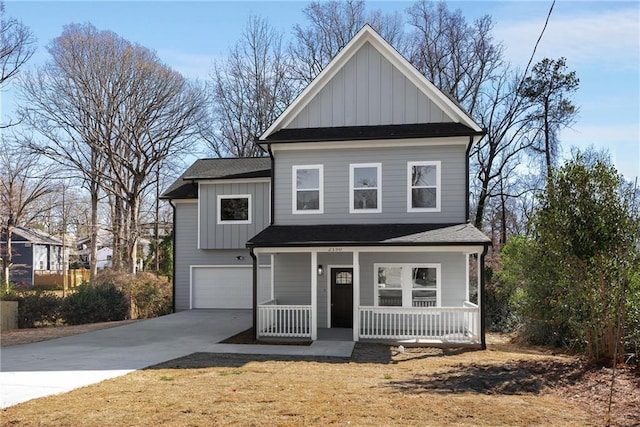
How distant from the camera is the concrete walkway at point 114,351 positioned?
9.23 m

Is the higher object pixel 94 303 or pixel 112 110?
pixel 112 110

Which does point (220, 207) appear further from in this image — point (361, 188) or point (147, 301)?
point (361, 188)

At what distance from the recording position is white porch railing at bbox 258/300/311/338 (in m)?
14.7

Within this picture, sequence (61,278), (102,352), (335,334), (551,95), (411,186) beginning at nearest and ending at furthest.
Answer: (102,352) → (335,334) → (411,186) → (551,95) → (61,278)

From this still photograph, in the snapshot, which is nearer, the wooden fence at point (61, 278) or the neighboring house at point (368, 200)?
the neighboring house at point (368, 200)

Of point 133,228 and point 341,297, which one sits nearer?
point 341,297

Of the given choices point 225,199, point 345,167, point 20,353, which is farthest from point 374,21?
point 20,353

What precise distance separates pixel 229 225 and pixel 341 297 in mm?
6665

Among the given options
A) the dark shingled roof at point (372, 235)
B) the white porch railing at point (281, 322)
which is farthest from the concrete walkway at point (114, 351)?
the dark shingled roof at point (372, 235)

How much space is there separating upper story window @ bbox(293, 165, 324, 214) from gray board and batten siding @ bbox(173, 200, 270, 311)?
23.5 ft

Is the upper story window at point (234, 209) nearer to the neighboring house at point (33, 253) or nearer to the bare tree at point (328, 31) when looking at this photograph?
the bare tree at point (328, 31)

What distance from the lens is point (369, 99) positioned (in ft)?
53.0

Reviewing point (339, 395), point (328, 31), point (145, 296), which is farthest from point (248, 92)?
point (339, 395)

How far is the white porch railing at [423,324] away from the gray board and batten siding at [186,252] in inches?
356
